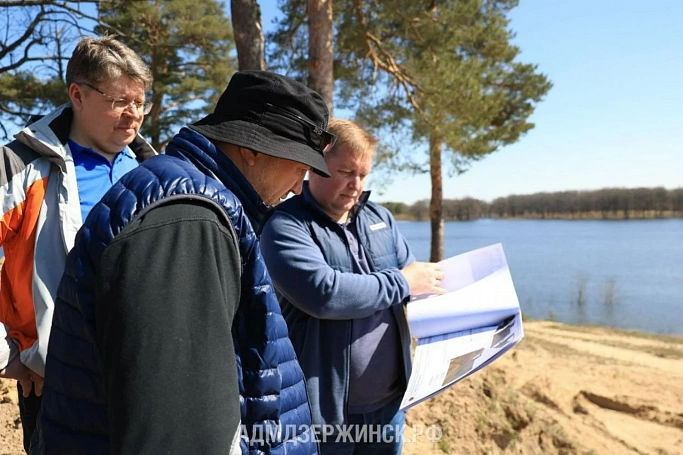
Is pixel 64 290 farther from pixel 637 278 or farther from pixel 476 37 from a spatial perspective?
pixel 637 278

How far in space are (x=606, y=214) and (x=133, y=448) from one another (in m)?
83.6

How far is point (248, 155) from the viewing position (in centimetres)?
111

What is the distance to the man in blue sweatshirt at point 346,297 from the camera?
6.52 ft

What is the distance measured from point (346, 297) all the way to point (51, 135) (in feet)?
4.03

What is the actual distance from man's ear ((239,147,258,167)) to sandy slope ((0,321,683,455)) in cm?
275

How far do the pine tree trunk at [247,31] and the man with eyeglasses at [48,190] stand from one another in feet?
12.4

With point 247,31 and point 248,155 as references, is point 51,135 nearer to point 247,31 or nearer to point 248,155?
point 248,155

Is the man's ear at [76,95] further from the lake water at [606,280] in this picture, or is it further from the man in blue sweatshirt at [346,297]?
the lake water at [606,280]

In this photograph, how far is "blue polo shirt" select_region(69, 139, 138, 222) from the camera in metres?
1.99

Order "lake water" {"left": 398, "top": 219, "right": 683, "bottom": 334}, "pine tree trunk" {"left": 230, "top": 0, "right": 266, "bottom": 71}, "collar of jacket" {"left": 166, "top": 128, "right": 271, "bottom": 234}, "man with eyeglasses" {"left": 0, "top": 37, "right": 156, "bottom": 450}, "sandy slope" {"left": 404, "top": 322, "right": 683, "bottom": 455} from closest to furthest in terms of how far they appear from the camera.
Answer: "collar of jacket" {"left": 166, "top": 128, "right": 271, "bottom": 234}
"man with eyeglasses" {"left": 0, "top": 37, "right": 156, "bottom": 450}
"sandy slope" {"left": 404, "top": 322, "right": 683, "bottom": 455}
"pine tree trunk" {"left": 230, "top": 0, "right": 266, "bottom": 71}
"lake water" {"left": 398, "top": 219, "right": 683, "bottom": 334}

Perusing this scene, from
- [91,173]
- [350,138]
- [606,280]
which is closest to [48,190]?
[91,173]

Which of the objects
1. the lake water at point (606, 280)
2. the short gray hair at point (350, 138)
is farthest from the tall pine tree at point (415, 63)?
the short gray hair at point (350, 138)

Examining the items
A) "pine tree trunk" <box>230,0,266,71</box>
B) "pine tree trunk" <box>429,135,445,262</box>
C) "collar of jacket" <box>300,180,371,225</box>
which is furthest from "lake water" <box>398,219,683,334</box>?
"pine tree trunk" <box>429,135,445,262</box>

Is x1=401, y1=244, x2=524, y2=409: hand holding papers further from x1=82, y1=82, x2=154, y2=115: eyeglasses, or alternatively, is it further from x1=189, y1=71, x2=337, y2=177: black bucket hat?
x1=82, y1=82, x2=154, y2=115: eyeglasses
